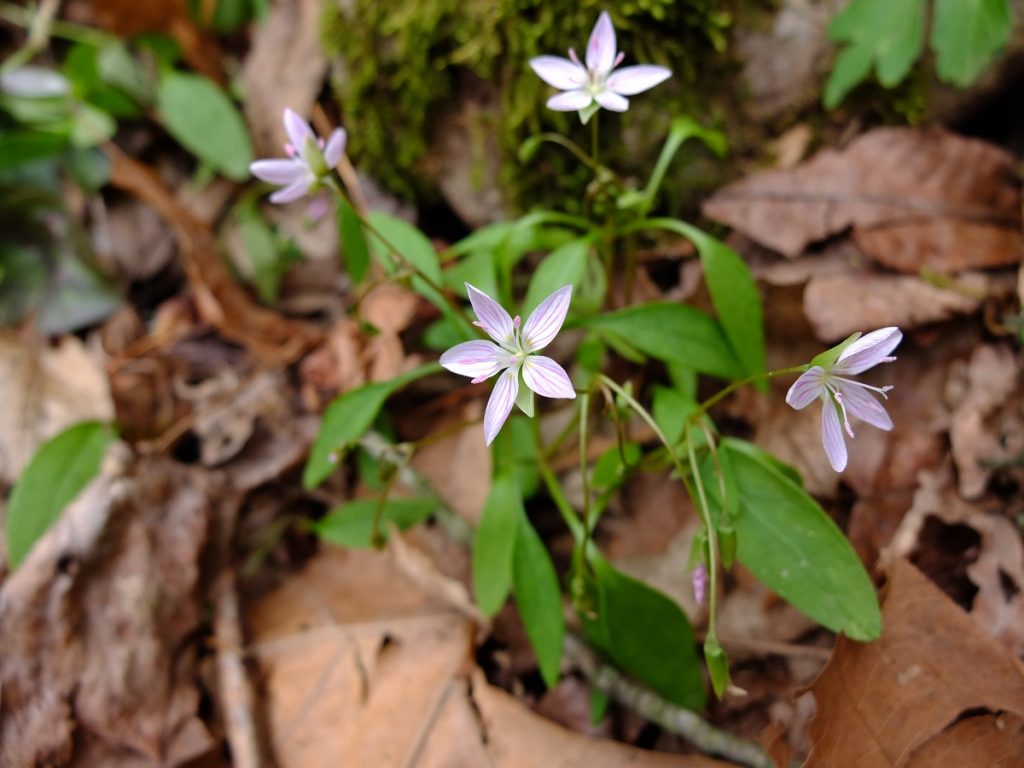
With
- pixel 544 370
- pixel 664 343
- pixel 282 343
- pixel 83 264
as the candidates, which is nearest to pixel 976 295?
pixel 664 343

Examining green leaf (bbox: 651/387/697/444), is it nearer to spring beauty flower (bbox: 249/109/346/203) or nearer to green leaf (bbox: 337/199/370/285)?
green leaf (bbox: 337/199/370/285)

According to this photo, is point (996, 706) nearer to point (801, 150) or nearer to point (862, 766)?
point (862, 766)

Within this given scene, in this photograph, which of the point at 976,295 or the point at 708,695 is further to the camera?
the point at 976,295

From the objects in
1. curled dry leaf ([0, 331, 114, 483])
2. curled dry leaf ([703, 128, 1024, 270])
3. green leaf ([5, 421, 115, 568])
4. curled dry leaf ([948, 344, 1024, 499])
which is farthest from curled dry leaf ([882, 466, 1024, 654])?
curled dry leaf ([0, 331, 114, 483])

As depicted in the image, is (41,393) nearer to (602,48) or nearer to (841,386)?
(602,48)

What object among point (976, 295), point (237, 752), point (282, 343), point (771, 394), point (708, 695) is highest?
point (976, 295)

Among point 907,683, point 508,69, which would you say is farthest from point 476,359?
point 508,69
